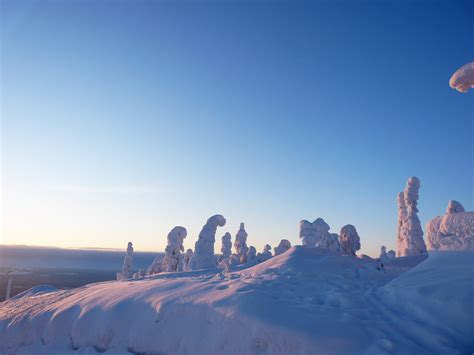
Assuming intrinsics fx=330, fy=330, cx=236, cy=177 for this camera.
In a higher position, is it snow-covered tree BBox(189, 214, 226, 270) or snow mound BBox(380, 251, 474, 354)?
snow-covered tree BBox(189, 214, 226, 270)

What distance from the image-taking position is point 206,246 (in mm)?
29766

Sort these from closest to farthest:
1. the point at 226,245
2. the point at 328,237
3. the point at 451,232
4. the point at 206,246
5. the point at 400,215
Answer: the point at 451,232 → the point at 328,237 → the point at 206,246 → the point at 400,215 → the point at 226,245

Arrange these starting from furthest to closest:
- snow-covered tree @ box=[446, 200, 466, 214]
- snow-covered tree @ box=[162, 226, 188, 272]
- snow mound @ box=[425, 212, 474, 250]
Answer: snow-covered tree @ box=[162, 226, 188, 272] → snow-covered tree @ box=[446, 200, 466, 214] → snow mound @ box=[425, 212, 474, 250]

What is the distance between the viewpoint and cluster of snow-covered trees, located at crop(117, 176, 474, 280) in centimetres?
798

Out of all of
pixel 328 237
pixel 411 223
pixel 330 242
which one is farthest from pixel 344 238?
pixel 411 223

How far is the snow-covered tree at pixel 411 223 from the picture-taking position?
27438mm

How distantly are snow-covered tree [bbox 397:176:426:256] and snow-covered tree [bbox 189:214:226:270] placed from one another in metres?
15.7

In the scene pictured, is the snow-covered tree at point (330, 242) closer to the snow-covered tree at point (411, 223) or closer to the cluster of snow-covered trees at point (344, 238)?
the cluster of snow-covered trees at point (344, 238)

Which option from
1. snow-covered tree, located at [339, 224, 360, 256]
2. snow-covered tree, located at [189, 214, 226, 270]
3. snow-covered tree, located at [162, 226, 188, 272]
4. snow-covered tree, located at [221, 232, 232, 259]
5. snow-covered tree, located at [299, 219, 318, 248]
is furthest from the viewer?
snow-covered tree, located at [221, 232, 232, 259]

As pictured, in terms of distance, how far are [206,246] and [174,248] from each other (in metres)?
6.01

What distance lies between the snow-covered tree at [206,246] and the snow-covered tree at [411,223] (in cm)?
1567

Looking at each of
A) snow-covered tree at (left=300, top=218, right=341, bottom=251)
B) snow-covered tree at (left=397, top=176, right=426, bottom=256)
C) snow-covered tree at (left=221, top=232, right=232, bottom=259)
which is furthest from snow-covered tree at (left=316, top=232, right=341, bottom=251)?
snow-covered tree at (left=221, top=232, right=232, bottom=259)

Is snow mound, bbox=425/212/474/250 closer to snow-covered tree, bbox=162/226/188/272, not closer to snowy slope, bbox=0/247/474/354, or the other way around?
snowy slope, bbox=0/247/474/354

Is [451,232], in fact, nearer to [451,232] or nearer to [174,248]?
[451,232]
